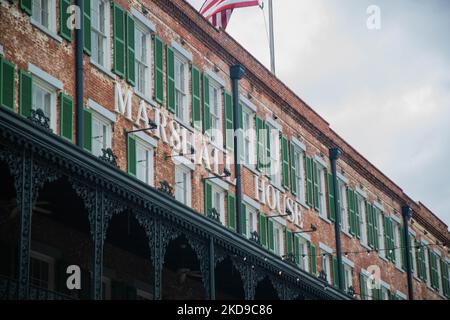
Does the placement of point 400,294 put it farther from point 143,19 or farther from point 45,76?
point 45,76

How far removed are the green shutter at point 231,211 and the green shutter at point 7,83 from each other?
10862mm

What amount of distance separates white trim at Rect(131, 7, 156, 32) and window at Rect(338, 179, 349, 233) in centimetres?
1534

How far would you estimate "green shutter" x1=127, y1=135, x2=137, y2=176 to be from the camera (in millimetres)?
28047

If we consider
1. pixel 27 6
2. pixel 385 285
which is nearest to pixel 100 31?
pixel 27 6

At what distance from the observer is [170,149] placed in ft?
99.8

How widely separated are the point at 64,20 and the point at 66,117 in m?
2.20

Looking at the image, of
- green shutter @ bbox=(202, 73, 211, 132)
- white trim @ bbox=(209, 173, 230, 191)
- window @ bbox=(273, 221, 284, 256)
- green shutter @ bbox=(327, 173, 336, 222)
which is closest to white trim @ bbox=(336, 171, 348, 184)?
green shutter @ bbox=(327, 173, 336, 222)

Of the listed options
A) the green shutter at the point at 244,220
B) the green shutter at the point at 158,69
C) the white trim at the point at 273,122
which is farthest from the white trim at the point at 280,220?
the green shutter at the point at 158,69

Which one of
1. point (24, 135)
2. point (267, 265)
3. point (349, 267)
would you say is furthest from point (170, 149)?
point (349, 267)

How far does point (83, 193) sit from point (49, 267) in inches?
184

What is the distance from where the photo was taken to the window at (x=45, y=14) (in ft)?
83.1

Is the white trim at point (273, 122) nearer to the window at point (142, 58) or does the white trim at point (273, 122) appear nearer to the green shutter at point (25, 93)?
the window at point (142, 58)

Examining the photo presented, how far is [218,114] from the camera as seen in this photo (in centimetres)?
3378
